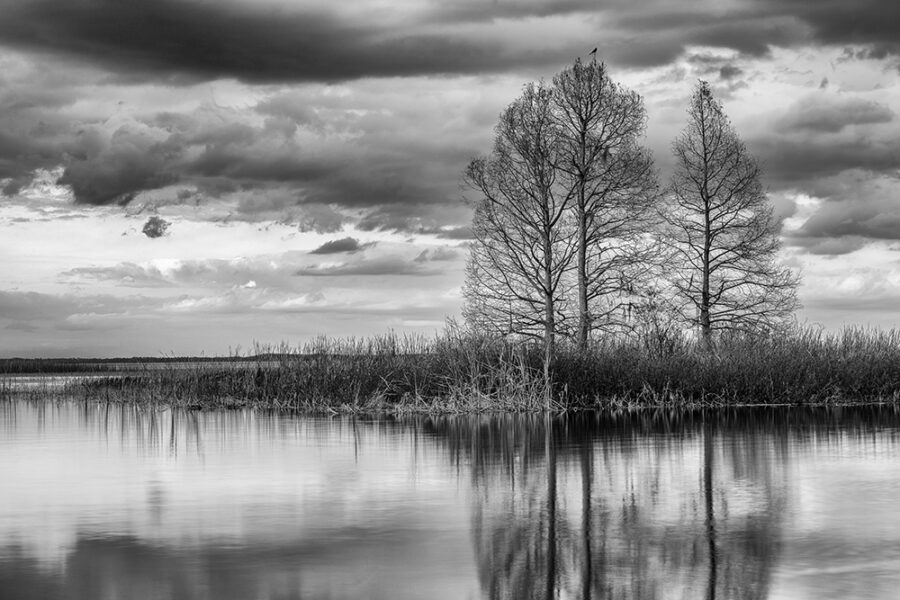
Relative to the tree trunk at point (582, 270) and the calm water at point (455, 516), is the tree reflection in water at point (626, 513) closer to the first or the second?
the calm water at point (455, 516)

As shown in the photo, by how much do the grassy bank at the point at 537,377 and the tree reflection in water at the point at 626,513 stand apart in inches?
321

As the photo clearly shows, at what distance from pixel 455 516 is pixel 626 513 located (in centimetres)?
173

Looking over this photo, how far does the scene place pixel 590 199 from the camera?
44.0 meters

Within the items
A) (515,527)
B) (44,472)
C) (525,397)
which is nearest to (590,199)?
(525,397)

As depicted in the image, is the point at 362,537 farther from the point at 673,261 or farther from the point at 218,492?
the point at 673,261

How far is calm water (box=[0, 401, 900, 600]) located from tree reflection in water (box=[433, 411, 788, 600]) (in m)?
0.03

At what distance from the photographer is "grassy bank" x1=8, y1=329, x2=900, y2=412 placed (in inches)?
1203

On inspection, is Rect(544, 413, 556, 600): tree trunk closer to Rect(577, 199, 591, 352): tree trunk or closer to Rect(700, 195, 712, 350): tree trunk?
Rect(577, 199, 591, 352): tree trunk

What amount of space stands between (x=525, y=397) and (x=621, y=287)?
1473 centimetres

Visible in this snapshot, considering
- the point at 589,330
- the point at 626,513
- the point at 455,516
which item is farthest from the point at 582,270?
the point at 455,516

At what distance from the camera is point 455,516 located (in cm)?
1161

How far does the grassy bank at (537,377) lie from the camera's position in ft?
100

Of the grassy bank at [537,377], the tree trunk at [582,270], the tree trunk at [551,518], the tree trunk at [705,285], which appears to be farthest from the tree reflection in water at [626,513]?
the tree trunk at [705,285]

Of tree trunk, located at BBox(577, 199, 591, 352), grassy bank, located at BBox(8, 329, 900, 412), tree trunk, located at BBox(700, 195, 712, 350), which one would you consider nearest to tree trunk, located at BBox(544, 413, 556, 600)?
grassy bank, located at BBox(8, 329, 900, 412)
